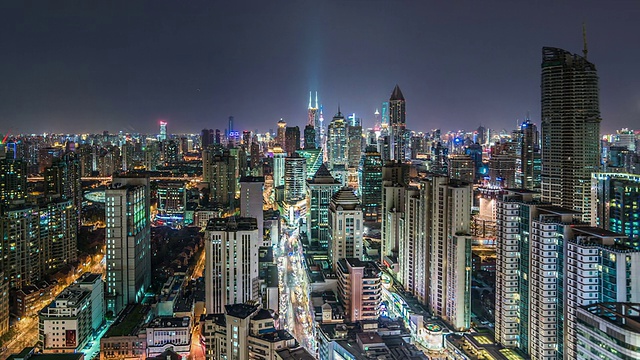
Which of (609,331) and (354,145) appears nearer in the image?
(609,331)

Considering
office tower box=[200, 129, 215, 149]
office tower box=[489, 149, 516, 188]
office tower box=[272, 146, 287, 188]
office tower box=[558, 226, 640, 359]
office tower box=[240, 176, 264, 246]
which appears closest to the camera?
office tower box=[558, 226, 640, 359]

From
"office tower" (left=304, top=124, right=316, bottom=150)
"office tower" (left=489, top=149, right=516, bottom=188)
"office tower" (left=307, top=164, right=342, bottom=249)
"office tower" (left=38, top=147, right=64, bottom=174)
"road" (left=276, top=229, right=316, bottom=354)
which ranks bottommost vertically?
"road" (left=276, top=229, right=316, bottom=354)

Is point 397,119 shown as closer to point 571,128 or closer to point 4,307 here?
point 571,128

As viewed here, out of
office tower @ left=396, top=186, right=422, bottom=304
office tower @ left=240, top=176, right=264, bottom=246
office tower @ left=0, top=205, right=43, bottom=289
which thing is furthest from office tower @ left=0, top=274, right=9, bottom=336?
→ office tower @ left=396, top=186, right=422, bottom=304

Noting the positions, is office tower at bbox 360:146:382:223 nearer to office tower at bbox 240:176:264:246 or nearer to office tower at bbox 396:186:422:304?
office tower at bbox 240:176:264:246

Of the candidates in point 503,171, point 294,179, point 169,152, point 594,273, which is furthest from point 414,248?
point 169,152

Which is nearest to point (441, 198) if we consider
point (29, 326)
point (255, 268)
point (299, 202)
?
point (255, 268)

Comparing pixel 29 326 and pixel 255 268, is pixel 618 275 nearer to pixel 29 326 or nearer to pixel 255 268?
pixel 255 268
